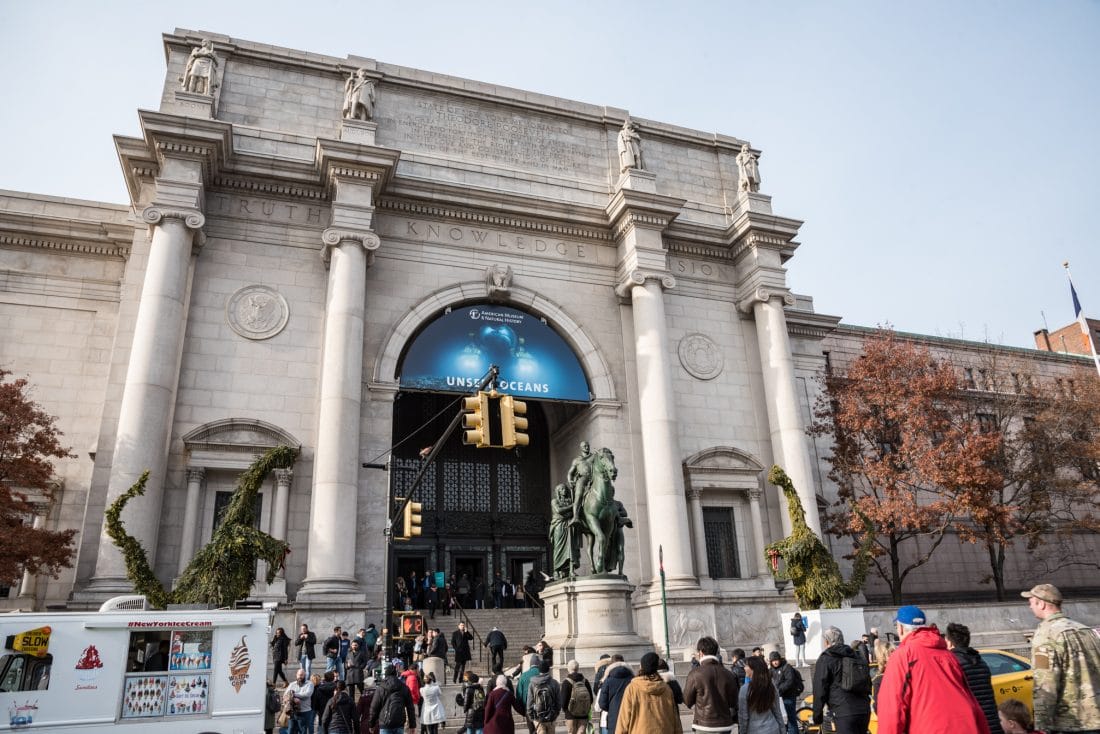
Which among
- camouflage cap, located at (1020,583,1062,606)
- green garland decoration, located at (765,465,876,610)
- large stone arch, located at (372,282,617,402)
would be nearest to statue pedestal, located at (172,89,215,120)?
large stone arch, located at (372,282,617,402)

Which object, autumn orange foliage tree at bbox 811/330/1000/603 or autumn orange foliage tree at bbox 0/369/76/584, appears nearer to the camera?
autumn orange foliage tree at bbox 0/369/76/584

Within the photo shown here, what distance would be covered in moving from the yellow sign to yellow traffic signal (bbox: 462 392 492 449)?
271 inches

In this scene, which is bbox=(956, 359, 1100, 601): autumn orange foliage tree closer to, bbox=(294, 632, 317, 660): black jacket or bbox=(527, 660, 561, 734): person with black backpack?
bbox=(527, 660, 561, 734): person with black backpack

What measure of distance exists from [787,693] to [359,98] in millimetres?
23696

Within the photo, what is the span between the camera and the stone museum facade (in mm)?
22750

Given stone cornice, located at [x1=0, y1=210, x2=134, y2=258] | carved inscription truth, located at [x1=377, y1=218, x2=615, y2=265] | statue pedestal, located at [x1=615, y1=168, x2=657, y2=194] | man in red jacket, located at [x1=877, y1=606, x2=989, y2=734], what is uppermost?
statue pedestal, located at [x1=615, y1=168, x2=657, y2=194]

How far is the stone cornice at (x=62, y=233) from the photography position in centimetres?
2556

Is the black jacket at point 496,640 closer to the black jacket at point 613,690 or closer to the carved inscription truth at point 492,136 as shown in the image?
the black jacket at point 613,690

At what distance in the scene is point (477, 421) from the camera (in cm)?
1432

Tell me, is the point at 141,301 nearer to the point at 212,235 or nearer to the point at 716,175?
the point at 212,235

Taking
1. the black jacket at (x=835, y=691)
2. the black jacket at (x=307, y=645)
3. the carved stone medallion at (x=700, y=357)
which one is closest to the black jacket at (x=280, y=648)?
the black jacket at (x=307, y=645)

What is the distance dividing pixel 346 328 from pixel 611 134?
14.6 metres

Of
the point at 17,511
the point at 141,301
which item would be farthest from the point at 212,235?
the point at 17,511

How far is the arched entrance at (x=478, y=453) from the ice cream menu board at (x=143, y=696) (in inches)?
558
